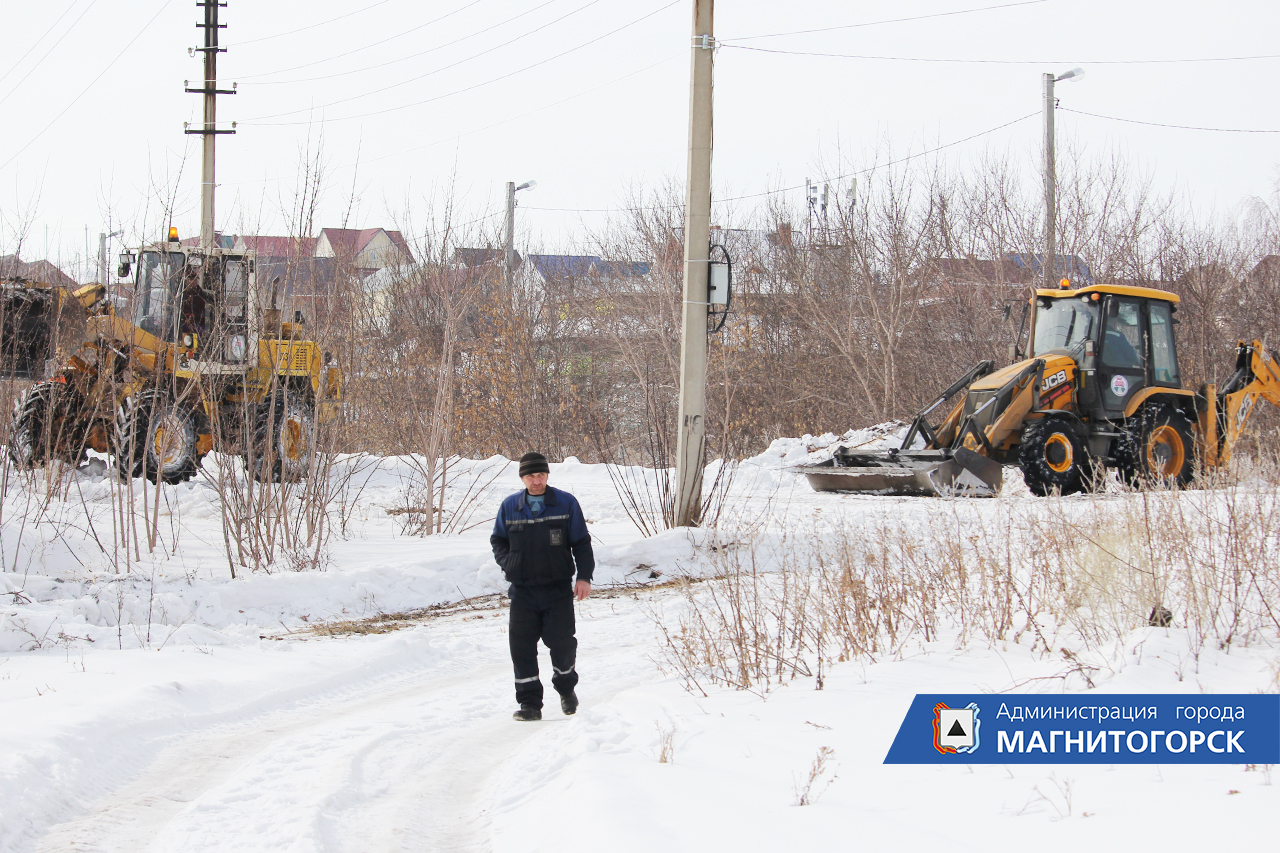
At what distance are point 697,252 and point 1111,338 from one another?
6.64 meters

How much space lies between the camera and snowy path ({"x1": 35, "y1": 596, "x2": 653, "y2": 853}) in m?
4.29

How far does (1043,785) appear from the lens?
3.92m

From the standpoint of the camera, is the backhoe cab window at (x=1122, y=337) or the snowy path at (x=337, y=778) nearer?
the snowy path at (x=337, y=778)

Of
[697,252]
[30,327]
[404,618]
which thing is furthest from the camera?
[30,327]

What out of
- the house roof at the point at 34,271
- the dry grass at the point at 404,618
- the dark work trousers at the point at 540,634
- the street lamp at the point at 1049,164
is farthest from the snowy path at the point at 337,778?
the street lamp at the point at 1049,164

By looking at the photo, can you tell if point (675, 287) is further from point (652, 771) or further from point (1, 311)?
point (652, 771)

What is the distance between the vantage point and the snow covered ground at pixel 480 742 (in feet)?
12.5

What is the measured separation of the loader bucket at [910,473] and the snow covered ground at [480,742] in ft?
20.1

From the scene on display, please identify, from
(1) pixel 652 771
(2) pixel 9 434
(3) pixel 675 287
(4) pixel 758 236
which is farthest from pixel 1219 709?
(4) pixel 758 236

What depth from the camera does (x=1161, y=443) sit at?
1543 centimetres

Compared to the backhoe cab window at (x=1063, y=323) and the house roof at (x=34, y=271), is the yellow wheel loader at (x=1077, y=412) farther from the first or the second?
the house roof at (x=34, y=271)

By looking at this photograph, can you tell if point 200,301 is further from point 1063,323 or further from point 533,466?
point 1063,323

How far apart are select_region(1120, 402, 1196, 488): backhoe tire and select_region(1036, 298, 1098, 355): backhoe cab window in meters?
1.39

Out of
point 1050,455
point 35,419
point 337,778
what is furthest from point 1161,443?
point 35,419
